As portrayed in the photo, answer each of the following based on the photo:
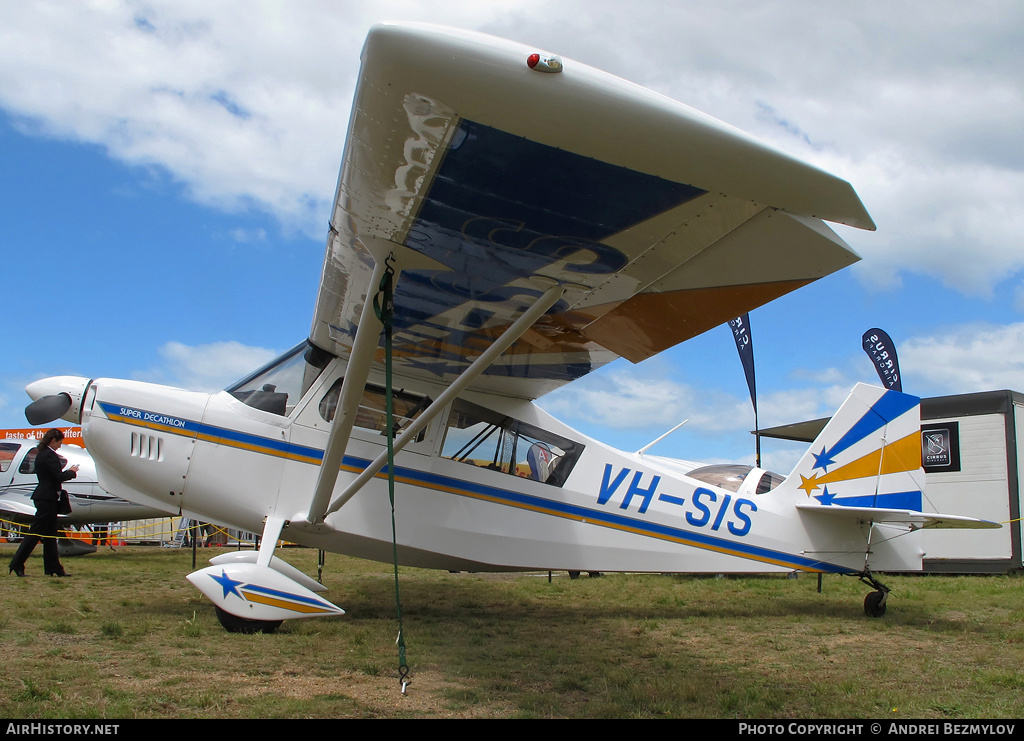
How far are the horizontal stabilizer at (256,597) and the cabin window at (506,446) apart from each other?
75.2 inches

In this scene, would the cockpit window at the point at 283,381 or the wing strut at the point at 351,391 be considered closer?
the wing strut at the point at 351,391

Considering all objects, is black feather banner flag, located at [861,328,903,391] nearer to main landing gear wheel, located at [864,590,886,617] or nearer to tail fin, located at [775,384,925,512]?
tail fin, located at [775,384,925,512]

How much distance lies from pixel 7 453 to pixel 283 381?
36.5 ft

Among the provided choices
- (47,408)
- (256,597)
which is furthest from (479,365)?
(47,408)

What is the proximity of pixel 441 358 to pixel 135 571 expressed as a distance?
7122 mm

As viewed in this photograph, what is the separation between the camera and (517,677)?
4.09 metres

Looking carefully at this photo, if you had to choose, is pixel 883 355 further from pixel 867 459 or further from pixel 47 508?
pixel 47 508

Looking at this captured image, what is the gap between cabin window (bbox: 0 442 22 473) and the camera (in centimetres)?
1354

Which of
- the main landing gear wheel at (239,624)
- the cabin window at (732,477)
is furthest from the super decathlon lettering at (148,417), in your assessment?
the cabin window at (732,477)

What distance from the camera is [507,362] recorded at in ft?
19.3

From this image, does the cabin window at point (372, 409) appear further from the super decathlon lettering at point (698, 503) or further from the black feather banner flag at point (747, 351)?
the black feather banner flag at point (747, 351)

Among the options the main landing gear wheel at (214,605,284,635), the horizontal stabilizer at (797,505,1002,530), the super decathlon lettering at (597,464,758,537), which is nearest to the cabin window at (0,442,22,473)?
the main landing gear wheel at (214,605,284,635)

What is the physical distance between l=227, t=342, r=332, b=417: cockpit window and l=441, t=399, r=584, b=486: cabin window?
52.1 inches

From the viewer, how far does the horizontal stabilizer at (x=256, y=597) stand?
4.77 m
